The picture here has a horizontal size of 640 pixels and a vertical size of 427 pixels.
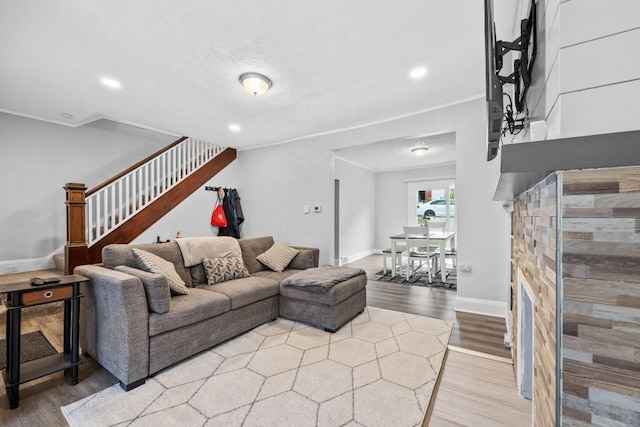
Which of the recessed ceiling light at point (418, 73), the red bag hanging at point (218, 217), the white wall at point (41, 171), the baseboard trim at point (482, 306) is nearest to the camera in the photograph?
the recessed ceiling light at point (418, 73)

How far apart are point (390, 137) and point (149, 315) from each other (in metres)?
3.40

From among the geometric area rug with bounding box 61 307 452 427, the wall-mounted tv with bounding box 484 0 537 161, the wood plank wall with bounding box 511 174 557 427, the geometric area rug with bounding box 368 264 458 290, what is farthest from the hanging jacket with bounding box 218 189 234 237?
the wood plank wall with bounding box 511 174 557 427

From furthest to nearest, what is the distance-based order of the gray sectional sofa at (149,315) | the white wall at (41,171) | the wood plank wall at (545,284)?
the white wall at (41,171) < the gray sectional sofa at (149,315) < the wood plank wall at (545,284)

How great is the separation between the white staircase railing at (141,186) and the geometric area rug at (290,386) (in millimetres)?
2571

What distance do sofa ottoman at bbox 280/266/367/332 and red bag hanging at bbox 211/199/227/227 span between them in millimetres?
2676

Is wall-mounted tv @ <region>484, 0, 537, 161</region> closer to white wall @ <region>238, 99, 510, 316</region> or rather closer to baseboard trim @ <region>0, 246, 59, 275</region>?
white wall @ <region>238, 99, 510, 316</region>

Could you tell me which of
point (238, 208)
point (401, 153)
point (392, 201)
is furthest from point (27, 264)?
point (392, 201)

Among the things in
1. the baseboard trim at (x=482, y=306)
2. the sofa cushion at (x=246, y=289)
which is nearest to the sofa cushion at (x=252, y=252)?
the sofa cushion at (x=246, y=289)

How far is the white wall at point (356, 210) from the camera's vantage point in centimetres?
643

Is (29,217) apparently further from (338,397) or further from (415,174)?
(415,174)

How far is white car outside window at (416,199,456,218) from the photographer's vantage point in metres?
7.03

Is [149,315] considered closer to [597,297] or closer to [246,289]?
[246,289]

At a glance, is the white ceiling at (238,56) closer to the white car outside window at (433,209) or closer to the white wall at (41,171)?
the white wall at (41,171)

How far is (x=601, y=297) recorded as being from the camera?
2.16 feet
